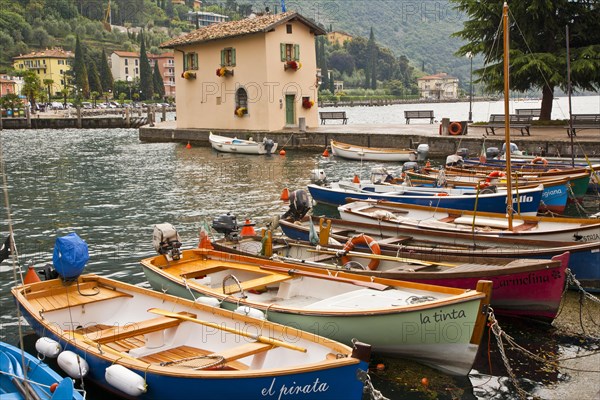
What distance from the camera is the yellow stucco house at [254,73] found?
42625 mm

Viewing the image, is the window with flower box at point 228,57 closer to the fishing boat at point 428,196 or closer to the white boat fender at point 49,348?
the fishing boat at point 428,196

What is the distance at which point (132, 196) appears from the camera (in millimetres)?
24281

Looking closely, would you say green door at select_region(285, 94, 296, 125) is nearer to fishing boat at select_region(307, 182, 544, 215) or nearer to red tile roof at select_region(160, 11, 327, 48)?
red tile roof at select_region(160, 11, 327, 48)

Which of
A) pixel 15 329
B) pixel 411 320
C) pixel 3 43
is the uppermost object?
pixel 3 43

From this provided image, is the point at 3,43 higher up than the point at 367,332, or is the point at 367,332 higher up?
the point at 3,43

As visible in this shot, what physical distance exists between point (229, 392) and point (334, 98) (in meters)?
158

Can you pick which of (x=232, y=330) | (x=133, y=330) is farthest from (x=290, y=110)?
(x=232, y=330)

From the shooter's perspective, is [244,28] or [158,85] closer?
[244,28]

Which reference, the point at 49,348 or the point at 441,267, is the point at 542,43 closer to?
the point at 441,267

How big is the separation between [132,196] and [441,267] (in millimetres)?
15769

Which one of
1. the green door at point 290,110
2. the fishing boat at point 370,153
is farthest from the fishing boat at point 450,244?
the green door at point 290,110

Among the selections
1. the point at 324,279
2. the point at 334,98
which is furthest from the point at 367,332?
the point at 334,98

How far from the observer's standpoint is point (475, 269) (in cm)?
986

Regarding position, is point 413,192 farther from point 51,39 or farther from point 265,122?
point 51,39
